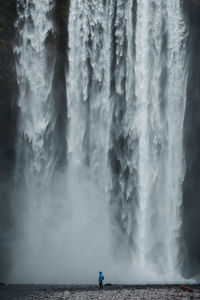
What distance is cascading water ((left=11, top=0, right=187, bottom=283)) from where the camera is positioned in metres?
26.0

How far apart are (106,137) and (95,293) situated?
11.0 metres

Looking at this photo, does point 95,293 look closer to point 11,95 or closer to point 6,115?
point 6,115

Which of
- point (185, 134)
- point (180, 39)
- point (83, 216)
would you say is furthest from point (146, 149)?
point (180, 39)

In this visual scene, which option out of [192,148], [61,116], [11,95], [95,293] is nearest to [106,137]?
[61,116]

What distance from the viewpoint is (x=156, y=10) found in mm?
28562

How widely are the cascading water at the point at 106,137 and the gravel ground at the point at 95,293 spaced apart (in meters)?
4.47

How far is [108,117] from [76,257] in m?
8.24

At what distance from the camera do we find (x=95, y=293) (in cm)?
1869

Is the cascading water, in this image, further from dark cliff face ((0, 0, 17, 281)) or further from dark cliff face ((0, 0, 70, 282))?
dark cliff face ((0, 0, 17, 281))


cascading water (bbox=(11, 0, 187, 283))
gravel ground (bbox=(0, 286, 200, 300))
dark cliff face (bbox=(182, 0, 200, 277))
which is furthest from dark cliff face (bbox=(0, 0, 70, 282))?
dark cliff face (bbox=(182, 0, 200, 277))

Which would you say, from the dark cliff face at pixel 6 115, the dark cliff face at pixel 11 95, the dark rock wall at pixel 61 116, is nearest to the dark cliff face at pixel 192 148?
the dark rock wall at pixel 61 116

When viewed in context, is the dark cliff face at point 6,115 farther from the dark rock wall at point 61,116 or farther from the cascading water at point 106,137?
the cascading water at point 106,137

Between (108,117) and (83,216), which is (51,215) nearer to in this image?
(83,216)

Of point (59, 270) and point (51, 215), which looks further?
point (51, 215)
